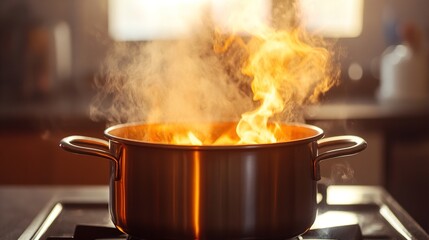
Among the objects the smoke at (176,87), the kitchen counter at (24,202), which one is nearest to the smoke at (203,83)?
the smoke at (176,87)

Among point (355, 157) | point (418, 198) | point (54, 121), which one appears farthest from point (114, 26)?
point (418, 198)

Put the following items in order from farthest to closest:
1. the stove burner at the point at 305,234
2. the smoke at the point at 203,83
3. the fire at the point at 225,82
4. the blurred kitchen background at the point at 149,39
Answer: the blurred kitchen background at the point at 149,39, the smoke at the point at 203,83, the fire at the point at 225,82, the stove burner at the point at 305,234

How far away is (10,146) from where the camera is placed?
77.3 inches

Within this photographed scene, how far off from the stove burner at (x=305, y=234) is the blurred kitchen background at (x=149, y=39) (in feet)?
2.75

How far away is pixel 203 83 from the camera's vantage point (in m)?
1.55

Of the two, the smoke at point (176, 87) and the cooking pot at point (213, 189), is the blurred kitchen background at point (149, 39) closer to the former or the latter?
the smoke at point (176, 87)

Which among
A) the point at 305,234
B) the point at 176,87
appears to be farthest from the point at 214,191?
the point at 176,87

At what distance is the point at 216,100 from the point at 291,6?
0.76m

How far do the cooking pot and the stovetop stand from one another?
0.11 m

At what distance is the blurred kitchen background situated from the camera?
6.34 feet

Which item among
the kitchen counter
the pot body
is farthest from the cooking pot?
the kitchen counter

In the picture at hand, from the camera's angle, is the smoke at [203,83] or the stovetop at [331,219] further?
the smoke at [203,83]

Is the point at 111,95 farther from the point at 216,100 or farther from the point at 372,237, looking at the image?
the point at 372,237

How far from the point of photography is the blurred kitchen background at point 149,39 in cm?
193
